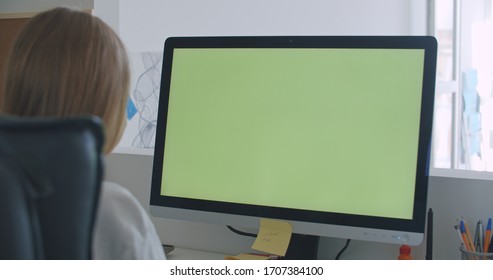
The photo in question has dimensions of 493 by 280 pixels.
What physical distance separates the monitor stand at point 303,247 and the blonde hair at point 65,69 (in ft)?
1.60

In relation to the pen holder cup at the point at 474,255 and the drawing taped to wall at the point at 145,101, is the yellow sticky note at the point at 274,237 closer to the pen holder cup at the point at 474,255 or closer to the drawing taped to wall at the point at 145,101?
the pen holder cup at the point at 474,255

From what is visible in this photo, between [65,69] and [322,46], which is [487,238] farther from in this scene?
[65,69]

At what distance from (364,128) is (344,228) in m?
0.18

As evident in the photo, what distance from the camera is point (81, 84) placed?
75 centimetres

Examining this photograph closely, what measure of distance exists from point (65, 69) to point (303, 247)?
0.61m

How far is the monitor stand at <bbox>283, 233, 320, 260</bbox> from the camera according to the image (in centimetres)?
115

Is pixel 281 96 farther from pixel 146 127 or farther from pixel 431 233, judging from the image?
pixel 146 127

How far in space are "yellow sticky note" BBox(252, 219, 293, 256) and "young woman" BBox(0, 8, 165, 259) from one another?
32 centimetres

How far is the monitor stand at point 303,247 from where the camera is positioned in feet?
3.79

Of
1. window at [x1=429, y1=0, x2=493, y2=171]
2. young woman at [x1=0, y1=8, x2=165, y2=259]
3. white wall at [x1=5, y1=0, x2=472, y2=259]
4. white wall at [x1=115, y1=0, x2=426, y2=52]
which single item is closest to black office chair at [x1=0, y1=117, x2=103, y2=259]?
young woman at [x1=0, y1=8, x2=165, y2=259]

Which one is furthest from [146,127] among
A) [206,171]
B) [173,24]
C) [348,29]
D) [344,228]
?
[344,228]

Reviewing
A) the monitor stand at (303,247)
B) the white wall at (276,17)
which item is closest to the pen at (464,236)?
the monitor stand at (303,247)

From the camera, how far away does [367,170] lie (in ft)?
3.38
